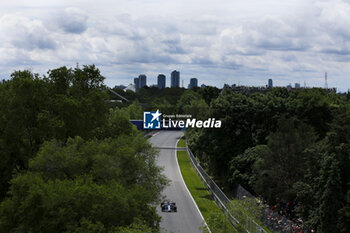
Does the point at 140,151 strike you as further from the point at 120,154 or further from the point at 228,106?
the point at 228,106

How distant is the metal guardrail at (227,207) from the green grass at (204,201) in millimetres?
594

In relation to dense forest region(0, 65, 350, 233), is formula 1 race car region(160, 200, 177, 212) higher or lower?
lower

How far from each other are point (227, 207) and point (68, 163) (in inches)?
517

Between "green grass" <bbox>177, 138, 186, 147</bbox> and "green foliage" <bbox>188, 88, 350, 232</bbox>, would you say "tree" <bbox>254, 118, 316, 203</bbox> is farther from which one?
"green grass" <bbox>177, 138, 186, 147</bbox>

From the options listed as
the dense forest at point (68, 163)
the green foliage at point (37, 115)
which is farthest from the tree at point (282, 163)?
the green foliage at point (37, 115)

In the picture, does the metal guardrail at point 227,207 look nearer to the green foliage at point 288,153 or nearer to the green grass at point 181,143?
the green foliage at point 288,153

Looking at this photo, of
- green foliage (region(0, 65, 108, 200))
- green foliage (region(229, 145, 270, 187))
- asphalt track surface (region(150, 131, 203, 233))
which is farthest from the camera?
green foliage (region(229, 145, 270, 187))

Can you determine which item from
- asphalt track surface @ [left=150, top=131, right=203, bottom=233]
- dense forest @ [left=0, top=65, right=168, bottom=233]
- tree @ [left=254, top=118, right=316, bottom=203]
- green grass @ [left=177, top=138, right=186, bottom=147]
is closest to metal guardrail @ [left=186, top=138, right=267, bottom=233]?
asphalt track surface @ [left=150, top=131, right=203, bottom=233]

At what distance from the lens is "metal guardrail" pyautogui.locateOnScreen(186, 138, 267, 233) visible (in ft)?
93.5

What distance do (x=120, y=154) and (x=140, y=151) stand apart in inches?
462

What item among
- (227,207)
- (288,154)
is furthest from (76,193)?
(288,154)

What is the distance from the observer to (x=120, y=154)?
27828mm

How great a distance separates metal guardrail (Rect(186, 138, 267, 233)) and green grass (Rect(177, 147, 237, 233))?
1.95 ft

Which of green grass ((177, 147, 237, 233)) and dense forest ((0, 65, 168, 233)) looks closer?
dense forest ((0, 65, 168, 233))
